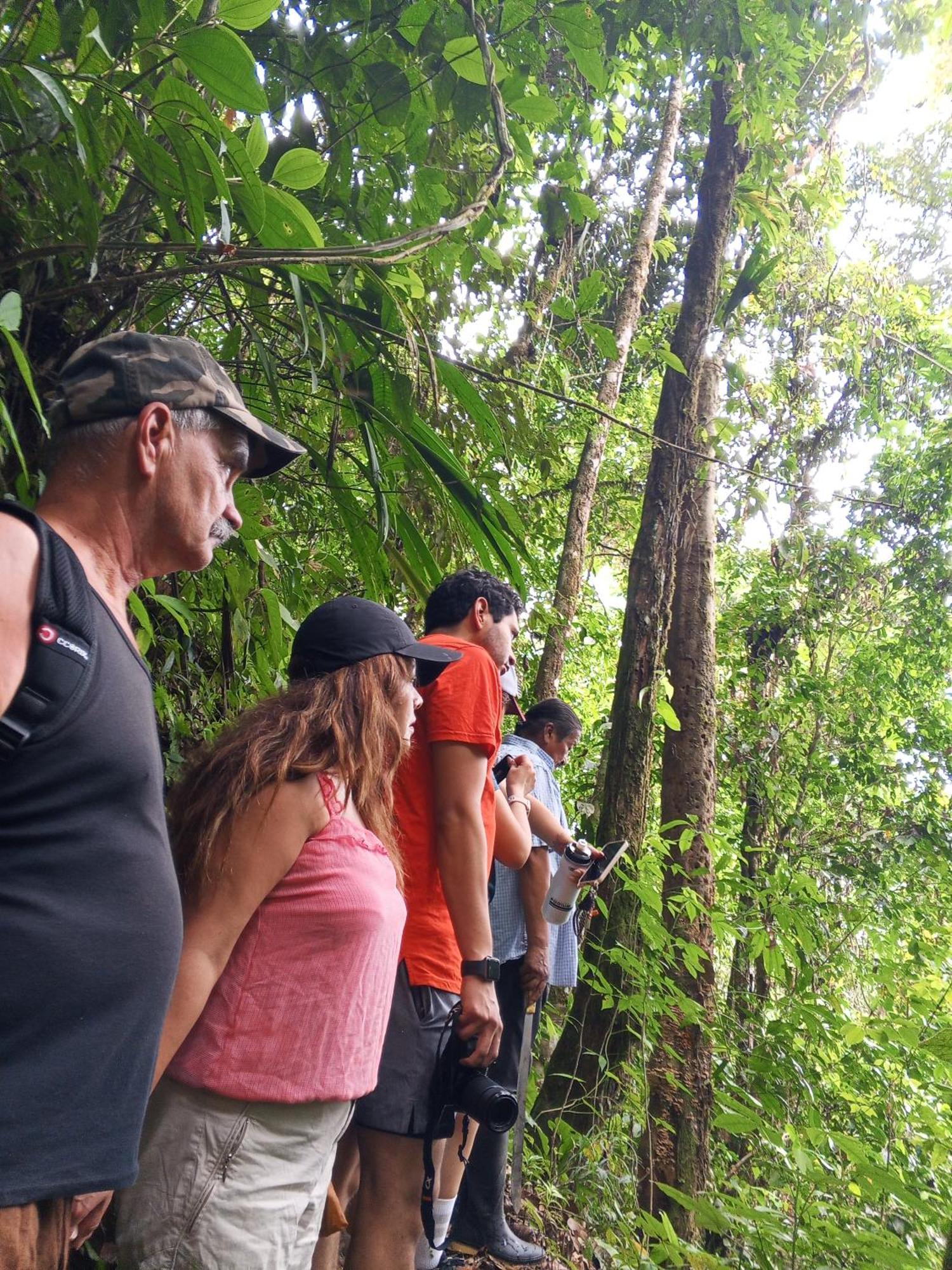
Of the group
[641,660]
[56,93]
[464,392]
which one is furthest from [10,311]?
[641,660]

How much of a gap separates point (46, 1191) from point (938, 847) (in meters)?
8.96

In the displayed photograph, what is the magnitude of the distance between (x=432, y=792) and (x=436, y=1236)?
1254 mm

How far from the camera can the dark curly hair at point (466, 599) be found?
2.67 m

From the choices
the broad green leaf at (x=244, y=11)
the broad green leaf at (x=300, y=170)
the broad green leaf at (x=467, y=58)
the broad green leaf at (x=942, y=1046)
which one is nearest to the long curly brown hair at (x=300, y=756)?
the broad green leaf at (x=300, y=170)

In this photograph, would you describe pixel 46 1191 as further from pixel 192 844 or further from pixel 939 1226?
pixel 939 1226

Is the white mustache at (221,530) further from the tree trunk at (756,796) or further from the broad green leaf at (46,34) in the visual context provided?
the tree trunk at (756,796)

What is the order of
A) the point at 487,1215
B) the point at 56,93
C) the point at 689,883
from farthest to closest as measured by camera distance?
the point at 689,883, the point at 487,1215, the point at 56,93

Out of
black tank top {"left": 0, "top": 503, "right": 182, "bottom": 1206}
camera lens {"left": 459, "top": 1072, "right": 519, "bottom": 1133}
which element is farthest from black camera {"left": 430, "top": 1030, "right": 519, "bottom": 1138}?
black tank top {"left": 0, "top": 503, "right": 182, "bottom": 1206}

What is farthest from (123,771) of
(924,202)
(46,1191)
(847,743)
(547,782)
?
(924,202)

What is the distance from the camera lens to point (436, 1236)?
97.7 inches

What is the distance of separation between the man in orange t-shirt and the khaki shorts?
503 mm

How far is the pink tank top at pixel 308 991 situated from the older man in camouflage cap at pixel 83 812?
0.92ft

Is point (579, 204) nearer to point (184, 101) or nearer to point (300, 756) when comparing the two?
point (184, 101)

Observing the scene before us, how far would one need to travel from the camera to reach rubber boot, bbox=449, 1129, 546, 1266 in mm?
3000
